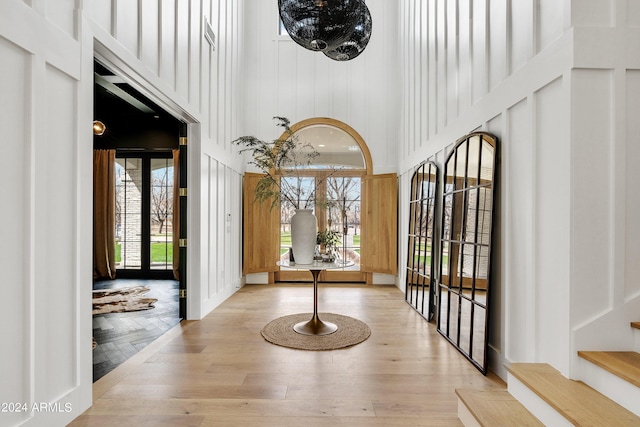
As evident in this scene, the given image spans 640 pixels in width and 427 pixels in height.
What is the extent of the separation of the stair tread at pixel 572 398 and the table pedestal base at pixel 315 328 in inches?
77.1

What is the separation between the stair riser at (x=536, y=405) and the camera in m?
1.69

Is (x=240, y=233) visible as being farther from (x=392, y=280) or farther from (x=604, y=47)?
(x=604, y=47)

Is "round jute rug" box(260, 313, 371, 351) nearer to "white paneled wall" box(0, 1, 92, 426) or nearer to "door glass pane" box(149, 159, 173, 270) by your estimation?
"white paneled wall" box(0, 1, 92, 426)

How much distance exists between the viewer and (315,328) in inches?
148

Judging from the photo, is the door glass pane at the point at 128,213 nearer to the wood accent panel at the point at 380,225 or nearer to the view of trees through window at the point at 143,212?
the view of trees through window at the point at 143,212

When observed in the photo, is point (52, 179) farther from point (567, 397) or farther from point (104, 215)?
point (104, 215)

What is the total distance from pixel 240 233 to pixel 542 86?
4.86m

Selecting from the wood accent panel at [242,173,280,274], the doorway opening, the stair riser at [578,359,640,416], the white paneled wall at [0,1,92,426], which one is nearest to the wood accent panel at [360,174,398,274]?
the wood accent panel at [242,173,280,274]

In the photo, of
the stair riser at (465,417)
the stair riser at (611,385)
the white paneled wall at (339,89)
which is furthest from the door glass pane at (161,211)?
the stair riser at (611,385)

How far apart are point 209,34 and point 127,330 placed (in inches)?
141

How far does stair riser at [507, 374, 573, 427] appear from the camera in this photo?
1689mm

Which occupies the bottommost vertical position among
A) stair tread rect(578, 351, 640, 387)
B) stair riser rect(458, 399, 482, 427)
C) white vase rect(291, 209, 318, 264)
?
stair riser rect(458, 399, 482, 427)

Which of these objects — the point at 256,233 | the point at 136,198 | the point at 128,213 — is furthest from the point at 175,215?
the point at 256,233

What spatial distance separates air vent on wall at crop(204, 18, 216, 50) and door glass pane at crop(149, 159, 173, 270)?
3084mm
